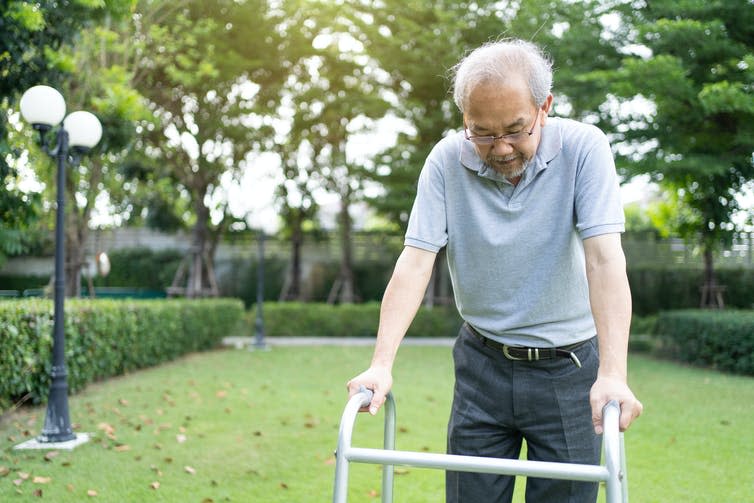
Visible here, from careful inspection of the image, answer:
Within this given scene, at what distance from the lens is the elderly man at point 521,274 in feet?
5.94

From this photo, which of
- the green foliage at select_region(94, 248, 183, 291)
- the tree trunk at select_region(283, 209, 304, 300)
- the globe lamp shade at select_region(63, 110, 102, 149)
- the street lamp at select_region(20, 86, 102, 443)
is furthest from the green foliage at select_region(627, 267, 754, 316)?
the green foliage at select_region(94, 248, 183, 291)

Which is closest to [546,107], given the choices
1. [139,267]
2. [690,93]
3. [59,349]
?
[59,349]

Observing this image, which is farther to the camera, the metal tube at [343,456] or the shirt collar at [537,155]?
the shirt collar at [537,155]

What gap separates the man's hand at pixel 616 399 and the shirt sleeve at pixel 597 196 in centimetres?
38

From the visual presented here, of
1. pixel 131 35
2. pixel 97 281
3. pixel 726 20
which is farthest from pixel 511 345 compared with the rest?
pixel 97 281

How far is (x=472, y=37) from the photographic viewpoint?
46.0ft

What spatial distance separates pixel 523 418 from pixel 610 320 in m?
0.41

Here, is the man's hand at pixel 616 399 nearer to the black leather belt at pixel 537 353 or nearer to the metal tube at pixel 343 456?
the black leather belt at pixel 537 353

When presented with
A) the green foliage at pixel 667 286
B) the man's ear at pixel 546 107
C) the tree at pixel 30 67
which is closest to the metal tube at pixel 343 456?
the man's ear at pixel 546 107

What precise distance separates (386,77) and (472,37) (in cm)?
220

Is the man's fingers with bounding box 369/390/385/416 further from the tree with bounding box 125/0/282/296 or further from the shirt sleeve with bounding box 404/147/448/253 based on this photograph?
the tree with bounding box 125/0/282/296

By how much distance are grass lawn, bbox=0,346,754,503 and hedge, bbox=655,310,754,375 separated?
14.8 inches

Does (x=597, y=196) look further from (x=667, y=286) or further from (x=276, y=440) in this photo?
(x=667, y=286)

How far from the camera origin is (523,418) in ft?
6.49
